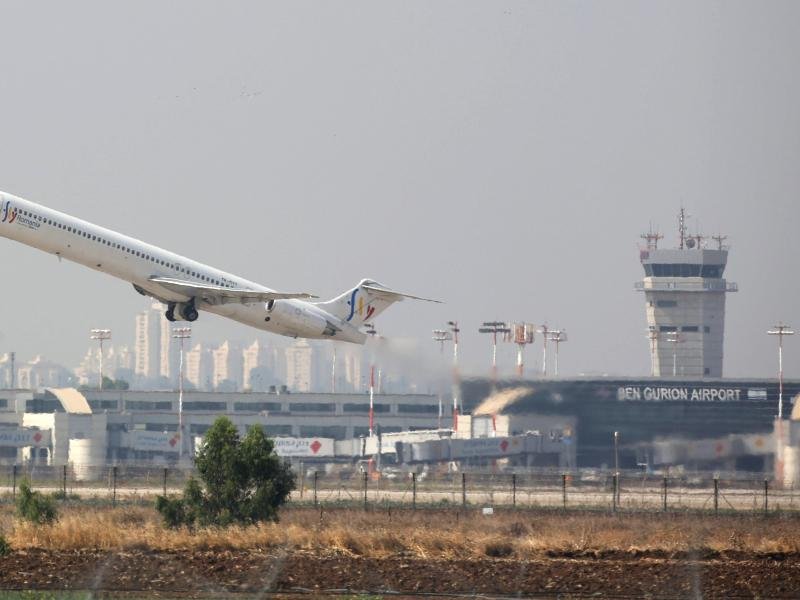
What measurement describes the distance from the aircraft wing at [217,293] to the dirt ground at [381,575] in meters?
26.0

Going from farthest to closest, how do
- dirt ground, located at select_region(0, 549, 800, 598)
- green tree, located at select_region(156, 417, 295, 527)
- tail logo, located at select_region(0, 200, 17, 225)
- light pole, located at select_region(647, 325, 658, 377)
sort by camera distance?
light pole, located at select_region(647, 325, 658, 377)
tail logo, located at select_region(0, 200, 17, 225)
green tree, located at select_region(156, 417, 295, 527)
dirt ground, located at select_region(0, 549, 800, 598)

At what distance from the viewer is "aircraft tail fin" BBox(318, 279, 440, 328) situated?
2756 inches

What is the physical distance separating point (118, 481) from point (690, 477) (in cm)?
3047

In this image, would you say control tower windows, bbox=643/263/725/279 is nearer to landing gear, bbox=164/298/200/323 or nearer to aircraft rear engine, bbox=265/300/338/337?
aircraft rear engine, bbox=265/300/338/337

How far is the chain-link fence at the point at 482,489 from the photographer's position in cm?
6212

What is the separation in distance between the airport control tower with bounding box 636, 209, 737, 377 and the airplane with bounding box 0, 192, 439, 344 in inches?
4236

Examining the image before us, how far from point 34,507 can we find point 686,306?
455 feet

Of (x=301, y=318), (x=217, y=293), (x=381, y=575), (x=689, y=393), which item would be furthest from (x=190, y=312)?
(x=689, y=393)

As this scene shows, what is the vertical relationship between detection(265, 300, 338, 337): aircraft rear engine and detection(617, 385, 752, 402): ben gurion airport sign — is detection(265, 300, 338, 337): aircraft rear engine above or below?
A: above

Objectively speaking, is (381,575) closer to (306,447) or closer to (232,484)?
(232,484)

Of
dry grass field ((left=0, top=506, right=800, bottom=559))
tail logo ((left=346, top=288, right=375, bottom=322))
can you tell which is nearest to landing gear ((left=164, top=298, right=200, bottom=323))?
tail logo ((left=346, top=288, right=375, bottom=322))

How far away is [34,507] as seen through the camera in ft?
151

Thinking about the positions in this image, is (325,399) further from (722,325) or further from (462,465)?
(722,325)

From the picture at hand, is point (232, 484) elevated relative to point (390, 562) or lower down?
elevated
